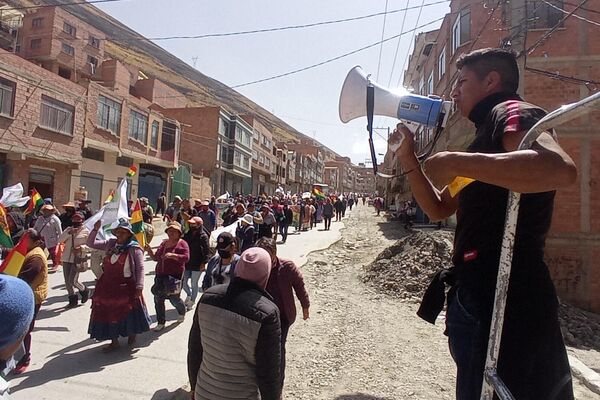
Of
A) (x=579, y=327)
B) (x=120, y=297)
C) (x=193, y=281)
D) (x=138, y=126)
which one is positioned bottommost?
(x=579, y=327)

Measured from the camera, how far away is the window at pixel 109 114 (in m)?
23.7

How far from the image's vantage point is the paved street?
3.87m

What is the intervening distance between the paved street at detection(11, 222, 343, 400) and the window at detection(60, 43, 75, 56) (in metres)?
46.8

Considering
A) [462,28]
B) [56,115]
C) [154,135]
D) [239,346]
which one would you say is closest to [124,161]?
[154,135]

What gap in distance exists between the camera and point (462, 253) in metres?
1.42

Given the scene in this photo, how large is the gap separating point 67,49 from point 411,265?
48378 millimetres

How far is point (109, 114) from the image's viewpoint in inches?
963

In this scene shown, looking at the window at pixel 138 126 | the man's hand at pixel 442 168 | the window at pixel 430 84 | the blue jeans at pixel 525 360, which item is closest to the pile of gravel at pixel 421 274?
the blue jeans at pixel 525 360

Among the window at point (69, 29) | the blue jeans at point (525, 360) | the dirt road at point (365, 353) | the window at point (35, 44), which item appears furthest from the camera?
the window at point (69, 29)

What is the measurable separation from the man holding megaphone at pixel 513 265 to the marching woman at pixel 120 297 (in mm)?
4434

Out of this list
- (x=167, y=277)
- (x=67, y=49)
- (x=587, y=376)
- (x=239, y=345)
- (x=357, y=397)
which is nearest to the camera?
(x=239, y=345)

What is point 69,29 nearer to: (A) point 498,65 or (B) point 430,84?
(B) point 430,84

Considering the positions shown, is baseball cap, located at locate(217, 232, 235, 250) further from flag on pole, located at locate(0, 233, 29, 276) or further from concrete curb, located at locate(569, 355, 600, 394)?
concrete curb, located at locate(569, 355, 600, 394)

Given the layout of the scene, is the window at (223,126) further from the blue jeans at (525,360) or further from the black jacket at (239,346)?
the blue jeans at (525,360)
